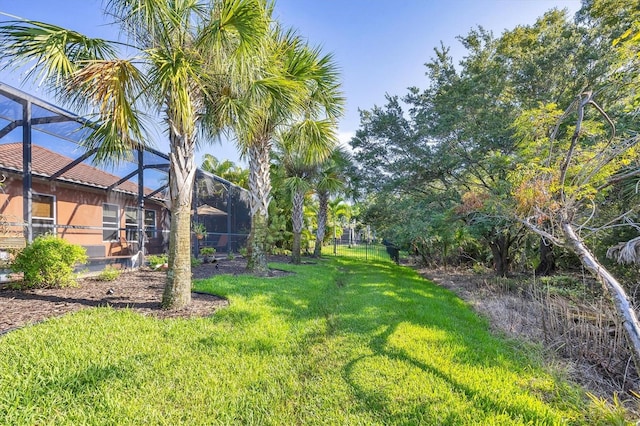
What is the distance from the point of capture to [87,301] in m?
4.78

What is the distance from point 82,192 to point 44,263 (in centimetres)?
663

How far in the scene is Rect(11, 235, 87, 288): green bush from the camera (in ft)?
17.2

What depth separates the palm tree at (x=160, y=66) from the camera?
3.89 meters

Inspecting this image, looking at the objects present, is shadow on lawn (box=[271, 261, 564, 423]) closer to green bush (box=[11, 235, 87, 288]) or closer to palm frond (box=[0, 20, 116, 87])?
green bush (box=[11, 235, 87, 288])

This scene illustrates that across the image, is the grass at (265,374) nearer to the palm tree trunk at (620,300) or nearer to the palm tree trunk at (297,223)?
the palm tree trunk at (620,300)

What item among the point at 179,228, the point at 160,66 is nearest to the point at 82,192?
the point at 179,228

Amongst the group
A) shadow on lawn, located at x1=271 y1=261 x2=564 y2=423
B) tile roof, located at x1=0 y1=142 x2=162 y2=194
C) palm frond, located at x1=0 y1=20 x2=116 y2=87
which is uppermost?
palm frond, located at x1=0 y1=20 x2=116 y2=87

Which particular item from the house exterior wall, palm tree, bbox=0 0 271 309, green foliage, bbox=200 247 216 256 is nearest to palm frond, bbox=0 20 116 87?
palm tree, bbox=0 0 271 309

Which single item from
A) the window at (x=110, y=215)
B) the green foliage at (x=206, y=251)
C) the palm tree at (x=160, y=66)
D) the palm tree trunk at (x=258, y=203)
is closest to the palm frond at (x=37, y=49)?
the palm tree at (x=160, y=66)

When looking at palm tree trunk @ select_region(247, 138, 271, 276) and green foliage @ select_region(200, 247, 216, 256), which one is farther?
green foliage @ select_region(200, 247, 216, 256)

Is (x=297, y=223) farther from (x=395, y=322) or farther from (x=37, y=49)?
(x=37, y=49)

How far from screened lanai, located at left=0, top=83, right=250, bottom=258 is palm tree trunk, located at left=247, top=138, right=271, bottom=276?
310 centimetres

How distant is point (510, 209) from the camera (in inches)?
247

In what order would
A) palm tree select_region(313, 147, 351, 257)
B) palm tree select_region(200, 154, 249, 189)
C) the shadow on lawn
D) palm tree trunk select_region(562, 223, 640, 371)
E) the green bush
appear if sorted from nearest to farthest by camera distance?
palm tree trunk select_region(562, 223, 640, 371), the shadow on lawn, the green bush, palm tree select_region(313, 147, 351, 257), palm tree select_region(200, 154, 249, 189)
